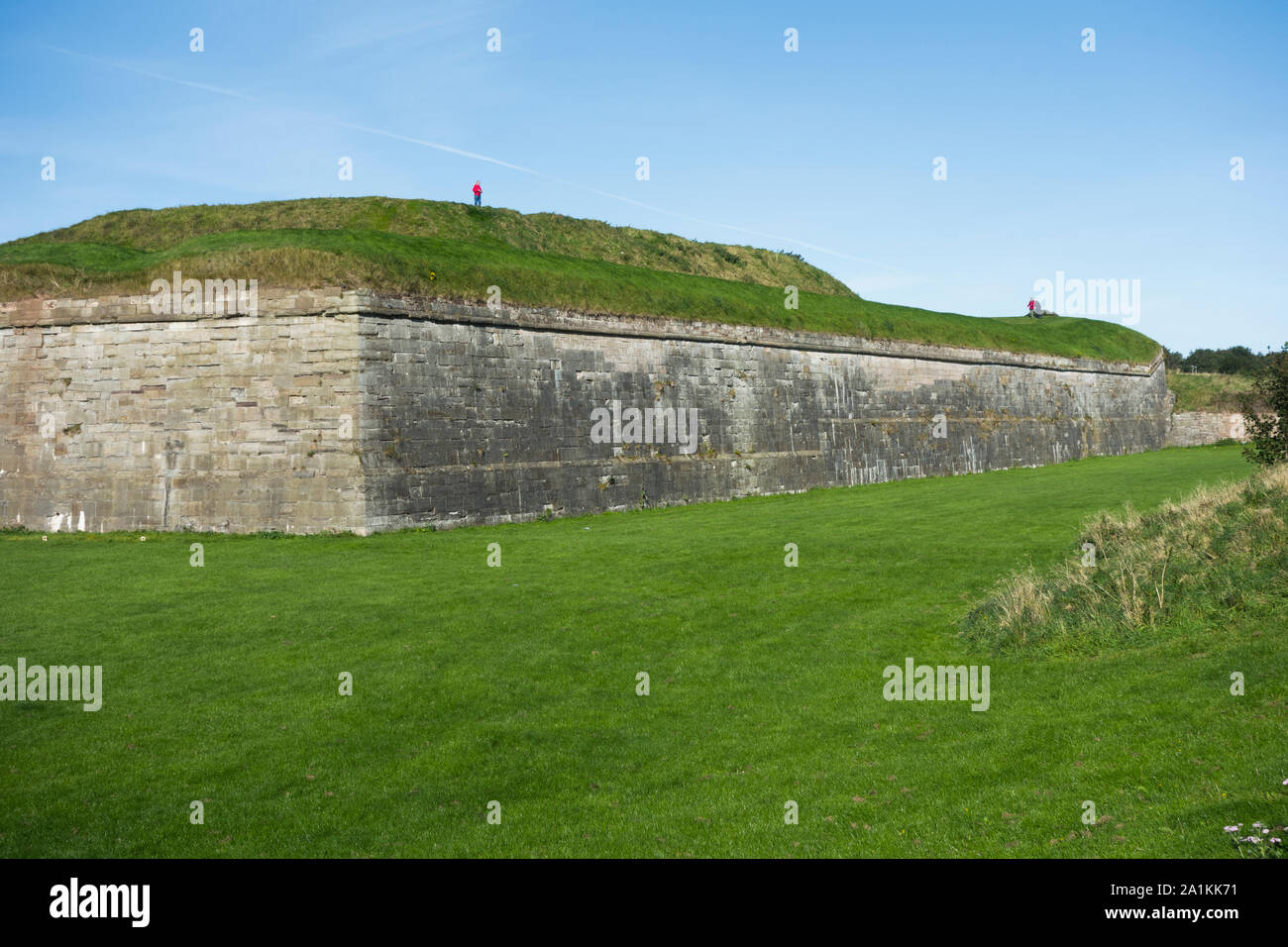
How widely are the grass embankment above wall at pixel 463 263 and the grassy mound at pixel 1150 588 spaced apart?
16.0 meters

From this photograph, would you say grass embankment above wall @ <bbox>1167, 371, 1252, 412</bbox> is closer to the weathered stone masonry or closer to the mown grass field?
the weathered stone masonry

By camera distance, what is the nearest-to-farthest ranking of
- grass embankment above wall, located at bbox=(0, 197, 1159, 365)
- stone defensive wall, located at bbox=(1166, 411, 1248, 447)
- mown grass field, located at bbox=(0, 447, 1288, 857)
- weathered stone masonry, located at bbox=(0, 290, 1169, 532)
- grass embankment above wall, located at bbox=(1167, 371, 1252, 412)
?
mown grass field, located at bbox=(0, 447, 1288, 857)
weathered stone masonry, located at bbox=(0, 290, 1169, 532)
grass embankment above wall, located at bbox=(0, 197, 1159, 365)
stone defensive wall, located at bbox=(1166, 411, 1248, 447)
grass embankment above wall, located at bbox=(1167, 371, 1252, 412)

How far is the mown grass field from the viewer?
7180 millimetres

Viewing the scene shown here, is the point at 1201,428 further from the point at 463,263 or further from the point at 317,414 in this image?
the point at 317,414

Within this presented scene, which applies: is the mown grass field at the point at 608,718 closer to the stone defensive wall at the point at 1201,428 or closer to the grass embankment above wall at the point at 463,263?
the grass embankment above wall at the point at 463,263

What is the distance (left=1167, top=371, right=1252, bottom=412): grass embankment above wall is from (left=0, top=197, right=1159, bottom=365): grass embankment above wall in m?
12.4

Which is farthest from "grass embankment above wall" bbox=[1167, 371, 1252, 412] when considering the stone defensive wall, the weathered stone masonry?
the weathered stone masonry

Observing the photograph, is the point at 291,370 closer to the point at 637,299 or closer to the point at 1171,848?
the point at 637,299

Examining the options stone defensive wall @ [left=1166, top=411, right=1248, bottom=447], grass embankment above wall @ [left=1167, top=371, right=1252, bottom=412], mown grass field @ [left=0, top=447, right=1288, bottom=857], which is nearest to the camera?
mown grass field @ [left=0, top=447, right=1288, bottom=857]

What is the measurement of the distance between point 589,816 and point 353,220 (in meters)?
27.2

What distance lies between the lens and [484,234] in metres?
32.4

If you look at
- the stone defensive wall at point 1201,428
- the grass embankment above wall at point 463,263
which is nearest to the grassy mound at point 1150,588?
the grass embankment above wall at point 463,263

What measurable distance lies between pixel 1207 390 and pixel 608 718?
5811 cm

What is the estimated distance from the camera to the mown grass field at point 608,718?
7180 millimetres
